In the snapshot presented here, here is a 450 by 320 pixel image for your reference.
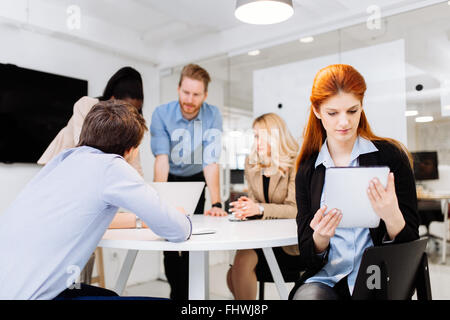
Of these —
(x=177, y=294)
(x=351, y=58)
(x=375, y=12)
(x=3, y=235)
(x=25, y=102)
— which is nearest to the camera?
(x=3, y=235)

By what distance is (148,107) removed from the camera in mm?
1938

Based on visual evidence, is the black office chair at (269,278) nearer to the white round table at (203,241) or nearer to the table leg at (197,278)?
the white round table at (203,241)

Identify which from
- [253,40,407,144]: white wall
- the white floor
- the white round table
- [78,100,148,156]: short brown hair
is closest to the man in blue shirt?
the white floor

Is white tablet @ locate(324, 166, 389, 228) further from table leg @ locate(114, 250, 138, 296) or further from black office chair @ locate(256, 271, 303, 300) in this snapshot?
table leg @ locate(114, 250, 138, 296)

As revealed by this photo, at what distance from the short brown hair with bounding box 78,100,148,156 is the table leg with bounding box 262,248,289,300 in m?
0.85

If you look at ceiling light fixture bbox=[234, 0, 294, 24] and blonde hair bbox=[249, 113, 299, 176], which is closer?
ceiling light fixture bbox=[234, 0, 294, 24]

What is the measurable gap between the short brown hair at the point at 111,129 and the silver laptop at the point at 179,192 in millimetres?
390

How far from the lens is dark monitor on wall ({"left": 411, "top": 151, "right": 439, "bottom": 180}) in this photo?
6.25ft

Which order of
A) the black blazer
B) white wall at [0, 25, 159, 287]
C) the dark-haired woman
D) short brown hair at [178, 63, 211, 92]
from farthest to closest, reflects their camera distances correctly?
short brown hair at [178, 63, 211, 92]
the dark-haired woman
white wall at [0, 25, 159, 287]
the black blazer

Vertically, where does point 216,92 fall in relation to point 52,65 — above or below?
above

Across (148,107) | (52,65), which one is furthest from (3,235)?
(148,107)

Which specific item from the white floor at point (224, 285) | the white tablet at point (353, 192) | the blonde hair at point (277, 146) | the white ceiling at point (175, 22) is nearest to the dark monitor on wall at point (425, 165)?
the white floor at point (224, 285)
